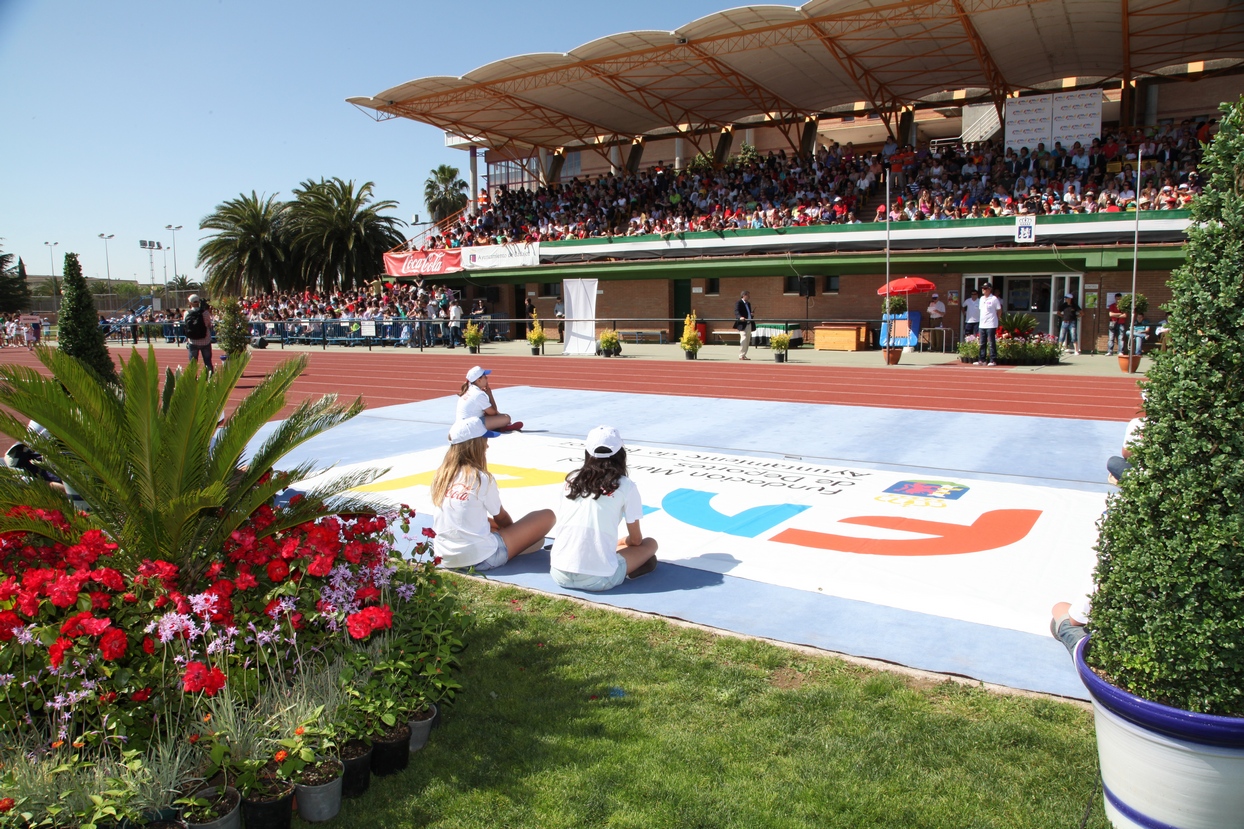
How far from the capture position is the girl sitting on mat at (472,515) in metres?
6.24

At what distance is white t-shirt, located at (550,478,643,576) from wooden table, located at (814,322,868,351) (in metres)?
22.7

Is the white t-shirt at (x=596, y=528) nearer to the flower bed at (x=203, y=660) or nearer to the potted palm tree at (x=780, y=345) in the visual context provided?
the flower bed at (x=203, y=660)

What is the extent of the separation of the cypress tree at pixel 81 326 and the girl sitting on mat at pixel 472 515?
18.1ft

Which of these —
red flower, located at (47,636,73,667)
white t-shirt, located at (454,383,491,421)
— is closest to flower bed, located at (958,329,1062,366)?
white t-shirt, located at (454,383,491,421)

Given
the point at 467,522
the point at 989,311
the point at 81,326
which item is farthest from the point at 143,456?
the point at 989,311

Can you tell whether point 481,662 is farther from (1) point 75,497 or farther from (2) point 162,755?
(1) point 75,497

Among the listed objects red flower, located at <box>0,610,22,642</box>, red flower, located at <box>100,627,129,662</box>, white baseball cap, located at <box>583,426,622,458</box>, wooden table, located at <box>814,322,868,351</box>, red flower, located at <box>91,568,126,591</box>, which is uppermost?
wooden table, located at <box>814,322,868,351</box>

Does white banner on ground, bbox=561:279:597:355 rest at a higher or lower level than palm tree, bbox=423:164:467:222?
lower

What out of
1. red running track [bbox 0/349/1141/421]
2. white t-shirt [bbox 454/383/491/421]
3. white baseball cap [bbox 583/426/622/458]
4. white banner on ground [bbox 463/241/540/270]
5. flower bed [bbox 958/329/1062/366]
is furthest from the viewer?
white banner on ground [bbox 463/241/540/270]

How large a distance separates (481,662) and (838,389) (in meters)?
13.9

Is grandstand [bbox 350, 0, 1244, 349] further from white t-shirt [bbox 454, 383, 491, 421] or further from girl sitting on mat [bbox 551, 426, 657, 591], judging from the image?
girl sitting on mat [bbox 551, 426, 657, 591]

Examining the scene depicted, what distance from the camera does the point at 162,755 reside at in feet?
11.0

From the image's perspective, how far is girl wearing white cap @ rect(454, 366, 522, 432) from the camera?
8328 millimetres

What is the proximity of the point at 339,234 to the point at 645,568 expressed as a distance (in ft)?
160
